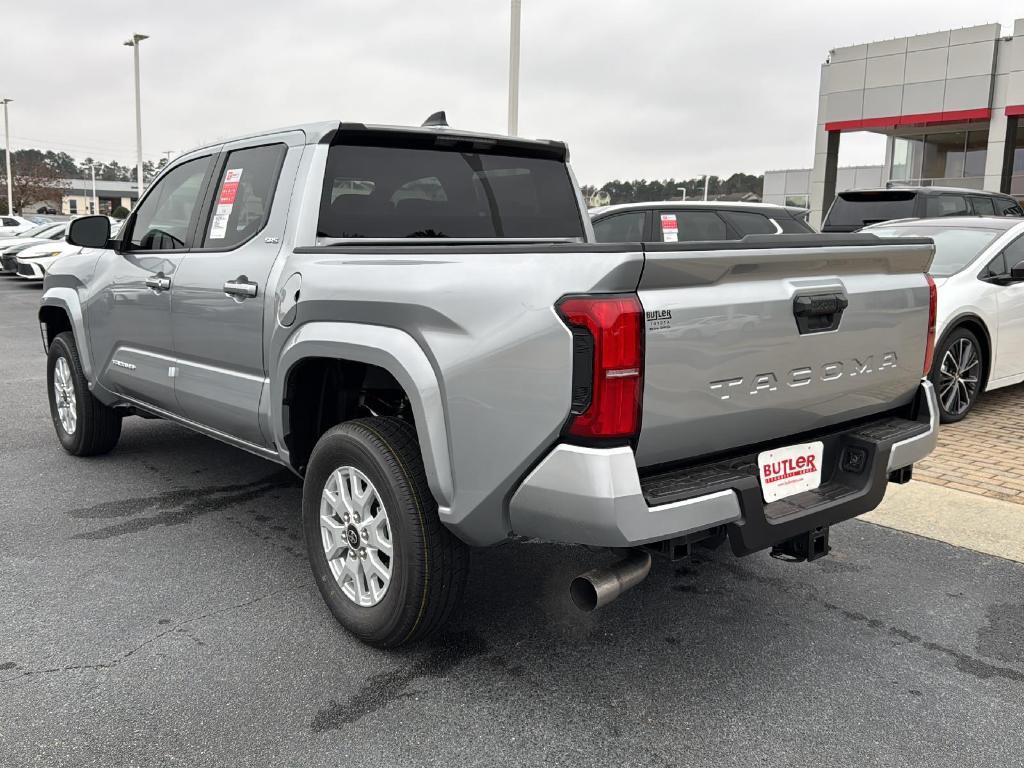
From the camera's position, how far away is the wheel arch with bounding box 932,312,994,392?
668 cm

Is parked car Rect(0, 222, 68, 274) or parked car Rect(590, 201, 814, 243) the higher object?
parked car Rect(590, 201, 814, 243)

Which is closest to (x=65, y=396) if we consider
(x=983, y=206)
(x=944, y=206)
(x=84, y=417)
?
(x=84, y=417)

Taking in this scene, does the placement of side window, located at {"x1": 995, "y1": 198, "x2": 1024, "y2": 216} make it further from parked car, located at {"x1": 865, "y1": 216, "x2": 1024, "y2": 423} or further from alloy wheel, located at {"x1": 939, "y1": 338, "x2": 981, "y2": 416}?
→ alloy wheel, located at {"x1": 939, "y1": 338, "x2": 981, "y2": 416}

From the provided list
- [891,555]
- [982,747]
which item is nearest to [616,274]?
[982,747]

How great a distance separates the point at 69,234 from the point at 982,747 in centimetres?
482

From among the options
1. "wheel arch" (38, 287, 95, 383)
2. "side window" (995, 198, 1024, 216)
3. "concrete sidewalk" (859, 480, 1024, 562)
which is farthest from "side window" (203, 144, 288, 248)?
"side window" (995, 198, 1024, 216)

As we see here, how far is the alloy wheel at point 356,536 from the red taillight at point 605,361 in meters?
0.97

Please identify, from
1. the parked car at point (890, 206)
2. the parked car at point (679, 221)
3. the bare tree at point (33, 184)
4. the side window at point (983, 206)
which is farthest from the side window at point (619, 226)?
the bare tree at point (33, 184)

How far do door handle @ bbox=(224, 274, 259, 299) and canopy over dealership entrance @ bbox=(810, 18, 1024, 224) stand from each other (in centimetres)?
2745

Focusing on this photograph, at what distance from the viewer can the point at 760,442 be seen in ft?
9.57

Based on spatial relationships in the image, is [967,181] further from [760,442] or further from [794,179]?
[760,442]

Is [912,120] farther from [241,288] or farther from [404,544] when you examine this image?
[404,544]

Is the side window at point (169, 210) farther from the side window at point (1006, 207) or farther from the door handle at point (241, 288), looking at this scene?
the side window at point (1006, 207)

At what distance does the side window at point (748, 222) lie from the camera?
31.6ft
